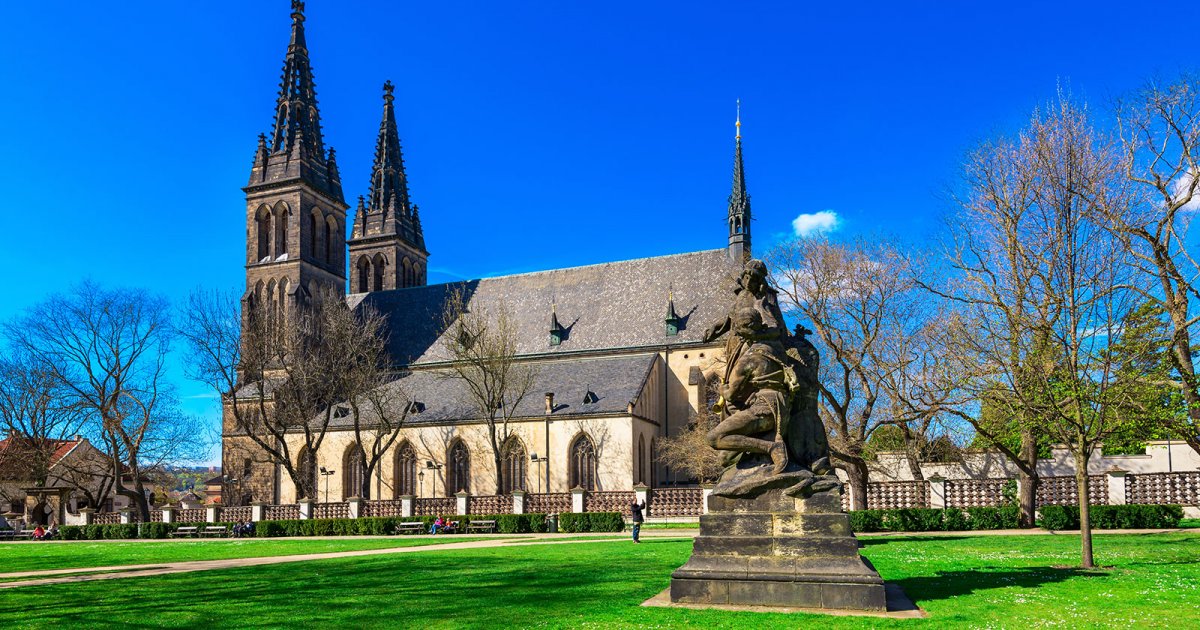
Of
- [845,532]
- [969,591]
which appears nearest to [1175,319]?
[969,591]

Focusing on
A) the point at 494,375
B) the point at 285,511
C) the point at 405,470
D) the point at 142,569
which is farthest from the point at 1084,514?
the point at 405,470

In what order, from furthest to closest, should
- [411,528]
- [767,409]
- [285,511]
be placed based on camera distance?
[285,511] < [411,528] < [767,409]

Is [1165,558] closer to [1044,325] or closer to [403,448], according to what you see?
[1044,325]

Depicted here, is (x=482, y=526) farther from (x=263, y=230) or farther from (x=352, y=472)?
(x=263, y=230)

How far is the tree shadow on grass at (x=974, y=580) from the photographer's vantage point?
12.1m

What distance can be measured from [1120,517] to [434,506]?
27.9 meters

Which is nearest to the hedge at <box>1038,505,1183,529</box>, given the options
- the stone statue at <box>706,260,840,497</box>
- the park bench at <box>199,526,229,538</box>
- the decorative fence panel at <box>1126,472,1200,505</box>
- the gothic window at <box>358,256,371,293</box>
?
the decorative fence panel at <box>1126,472,1200,505</box>

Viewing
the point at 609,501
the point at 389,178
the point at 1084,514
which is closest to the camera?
the point at 1084,514

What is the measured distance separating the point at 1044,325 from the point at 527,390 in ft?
118

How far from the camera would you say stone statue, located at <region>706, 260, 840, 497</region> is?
11.5 m

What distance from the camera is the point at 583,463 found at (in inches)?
1854

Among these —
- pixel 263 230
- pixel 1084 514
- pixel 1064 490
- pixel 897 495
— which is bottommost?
pixel 897 495

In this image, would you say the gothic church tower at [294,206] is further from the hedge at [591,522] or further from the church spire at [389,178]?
the hedge at [591,522]

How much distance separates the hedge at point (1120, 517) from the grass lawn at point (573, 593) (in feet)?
21.6
